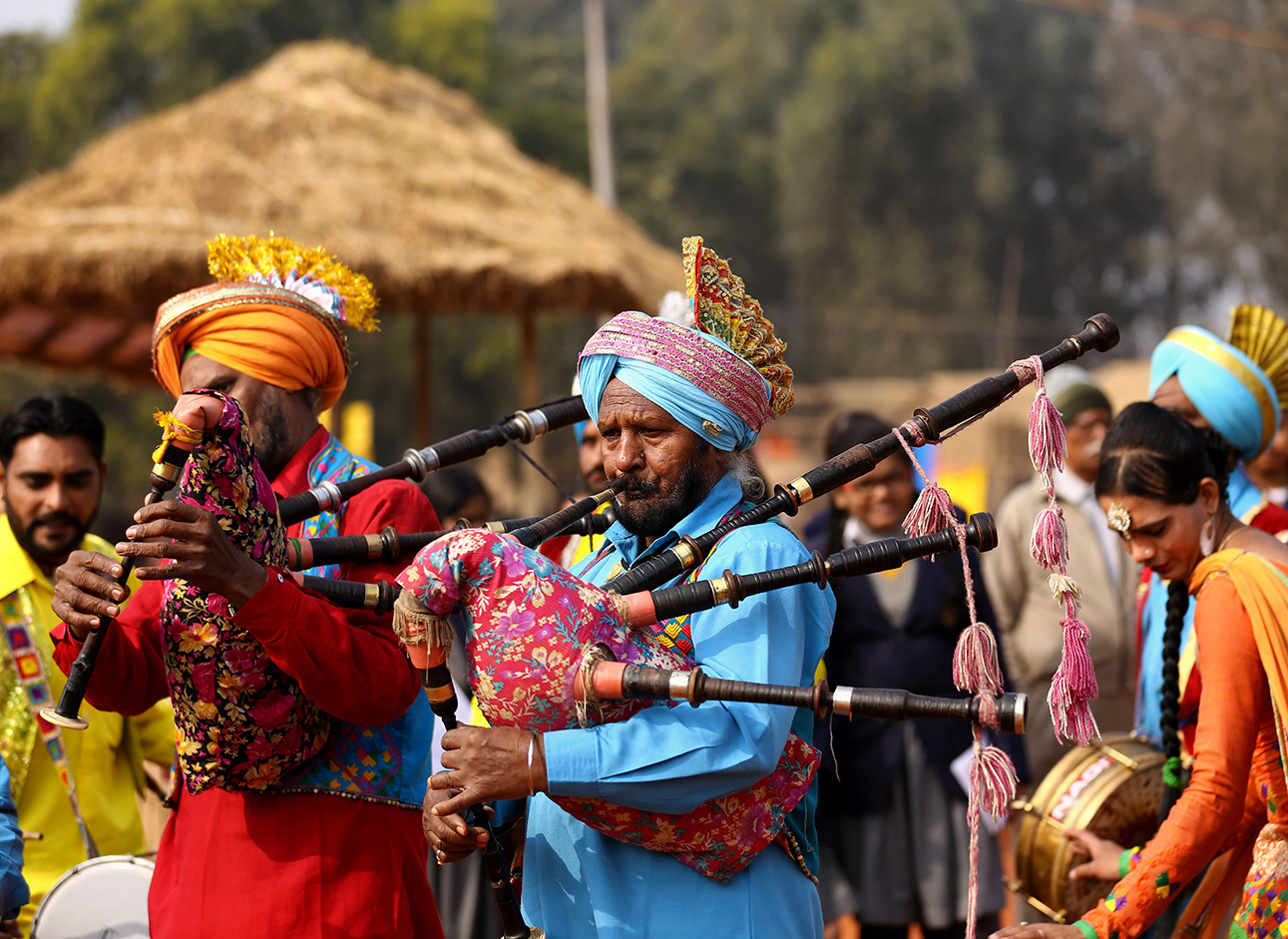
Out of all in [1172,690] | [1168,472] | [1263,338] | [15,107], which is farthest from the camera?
[15,107]

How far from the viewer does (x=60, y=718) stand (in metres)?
2.69

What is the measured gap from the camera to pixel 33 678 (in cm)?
404

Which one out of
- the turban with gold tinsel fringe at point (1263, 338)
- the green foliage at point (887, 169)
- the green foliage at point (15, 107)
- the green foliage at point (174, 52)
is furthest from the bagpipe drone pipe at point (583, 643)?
the green foliage at point (887, 169)

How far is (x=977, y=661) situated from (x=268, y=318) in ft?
6.12

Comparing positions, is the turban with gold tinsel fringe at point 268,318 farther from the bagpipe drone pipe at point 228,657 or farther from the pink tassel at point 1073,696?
the pink tassel at point 1073,696

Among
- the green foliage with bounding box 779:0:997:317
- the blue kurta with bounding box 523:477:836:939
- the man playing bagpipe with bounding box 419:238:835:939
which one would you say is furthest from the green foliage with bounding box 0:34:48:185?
the blue kurta with bounding box 523:477:836:939

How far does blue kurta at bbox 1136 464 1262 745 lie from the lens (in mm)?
4133

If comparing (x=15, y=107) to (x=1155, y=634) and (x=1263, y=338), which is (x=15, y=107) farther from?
(x=1155, y=634)

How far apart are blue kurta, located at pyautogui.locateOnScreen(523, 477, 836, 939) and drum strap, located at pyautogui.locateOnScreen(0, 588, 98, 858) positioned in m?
1.94

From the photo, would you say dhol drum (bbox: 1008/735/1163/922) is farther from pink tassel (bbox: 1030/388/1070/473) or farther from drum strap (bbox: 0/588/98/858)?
drum strap (bbox: 0/588/98/858)

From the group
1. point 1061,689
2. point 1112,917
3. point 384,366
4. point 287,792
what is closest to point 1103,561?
point 1112,917

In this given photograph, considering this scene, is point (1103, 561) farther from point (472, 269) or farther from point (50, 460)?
point (472, 269)

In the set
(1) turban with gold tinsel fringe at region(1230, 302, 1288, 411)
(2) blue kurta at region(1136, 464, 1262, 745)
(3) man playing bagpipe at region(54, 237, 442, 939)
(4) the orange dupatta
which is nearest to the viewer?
(3) man playing bagpipe at region(54, 237, 442, 939)

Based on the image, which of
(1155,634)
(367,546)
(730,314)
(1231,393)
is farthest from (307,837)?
(1231,393)
